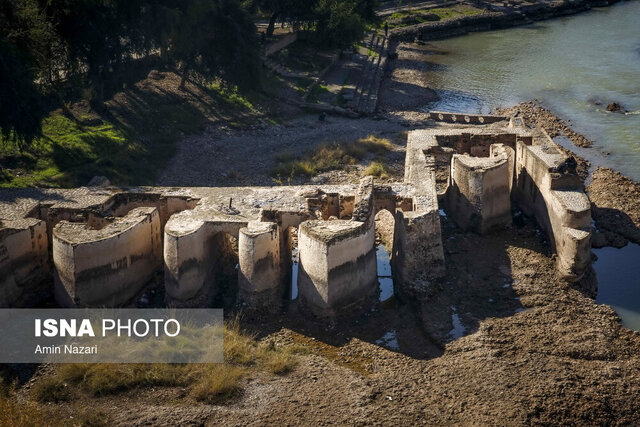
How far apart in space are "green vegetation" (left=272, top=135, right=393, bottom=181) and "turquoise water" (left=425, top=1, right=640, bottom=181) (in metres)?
7.45

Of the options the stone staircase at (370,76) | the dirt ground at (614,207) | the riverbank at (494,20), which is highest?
the riverbank at (494,20)

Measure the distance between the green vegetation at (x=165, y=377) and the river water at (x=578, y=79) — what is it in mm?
7712

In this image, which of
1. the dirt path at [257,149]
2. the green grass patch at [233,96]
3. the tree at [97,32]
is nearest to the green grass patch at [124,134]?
the green grass patch at [233,96]

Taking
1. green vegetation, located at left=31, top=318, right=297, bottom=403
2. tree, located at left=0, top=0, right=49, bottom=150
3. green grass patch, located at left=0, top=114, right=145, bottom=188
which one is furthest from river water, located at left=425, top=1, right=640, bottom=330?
tree, located at left=0, top=0, right=49, bottom=150

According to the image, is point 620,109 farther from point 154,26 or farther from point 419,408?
point 419,408

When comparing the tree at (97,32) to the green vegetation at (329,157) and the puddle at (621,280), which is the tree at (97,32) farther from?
the puddle at (621,280)

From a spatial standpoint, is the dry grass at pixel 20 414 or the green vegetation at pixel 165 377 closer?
the dry grass at pixel 20 414

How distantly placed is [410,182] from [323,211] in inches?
98.1

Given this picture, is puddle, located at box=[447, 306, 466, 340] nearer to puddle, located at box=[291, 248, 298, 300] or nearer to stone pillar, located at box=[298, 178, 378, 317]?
stone pillar, located at box=[298, 178, 378, 317]

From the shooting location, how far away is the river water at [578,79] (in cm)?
1847

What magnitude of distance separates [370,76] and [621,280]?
63.7 feet

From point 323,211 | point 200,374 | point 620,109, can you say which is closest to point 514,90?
point 620,109

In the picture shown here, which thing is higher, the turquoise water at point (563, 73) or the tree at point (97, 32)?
the tree at point (97, 32)

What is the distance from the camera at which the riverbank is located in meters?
46.2
